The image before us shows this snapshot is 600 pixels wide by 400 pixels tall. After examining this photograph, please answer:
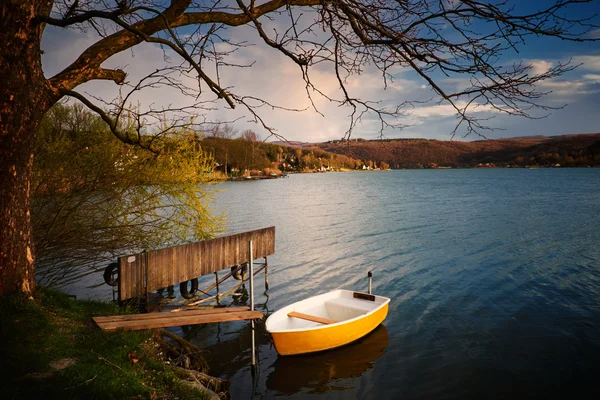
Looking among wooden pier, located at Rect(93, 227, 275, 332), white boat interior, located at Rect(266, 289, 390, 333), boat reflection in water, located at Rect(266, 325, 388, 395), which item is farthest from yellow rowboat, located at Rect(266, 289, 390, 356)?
wooden pier, located at Rect(93, 227, 275, 332)

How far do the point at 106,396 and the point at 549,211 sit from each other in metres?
43.4

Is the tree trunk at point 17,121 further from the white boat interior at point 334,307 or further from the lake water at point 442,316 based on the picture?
the white boat interior at point 334,307

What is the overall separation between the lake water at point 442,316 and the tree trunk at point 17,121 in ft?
16.5

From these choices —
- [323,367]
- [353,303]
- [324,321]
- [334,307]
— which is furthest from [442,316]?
[323,367]

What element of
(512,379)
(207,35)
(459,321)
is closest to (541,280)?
(459,321)

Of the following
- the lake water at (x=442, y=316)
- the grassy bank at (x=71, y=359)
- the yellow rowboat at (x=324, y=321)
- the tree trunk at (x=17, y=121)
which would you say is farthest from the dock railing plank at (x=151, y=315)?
the lake water at (x=442, y=316)

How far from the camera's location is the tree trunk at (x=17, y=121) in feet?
19.5

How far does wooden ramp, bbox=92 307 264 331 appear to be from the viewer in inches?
274

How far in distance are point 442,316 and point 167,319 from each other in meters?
9.15

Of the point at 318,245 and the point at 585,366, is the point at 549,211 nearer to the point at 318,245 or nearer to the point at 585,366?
the point at 318,245

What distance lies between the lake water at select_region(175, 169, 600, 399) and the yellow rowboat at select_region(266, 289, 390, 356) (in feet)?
1.34

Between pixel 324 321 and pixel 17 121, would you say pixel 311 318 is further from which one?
pixel 17 121

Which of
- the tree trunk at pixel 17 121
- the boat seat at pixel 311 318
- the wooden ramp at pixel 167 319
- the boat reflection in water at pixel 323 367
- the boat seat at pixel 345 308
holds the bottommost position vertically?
the boat reflection in water at pixel 323 367

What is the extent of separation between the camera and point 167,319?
24.3ft
